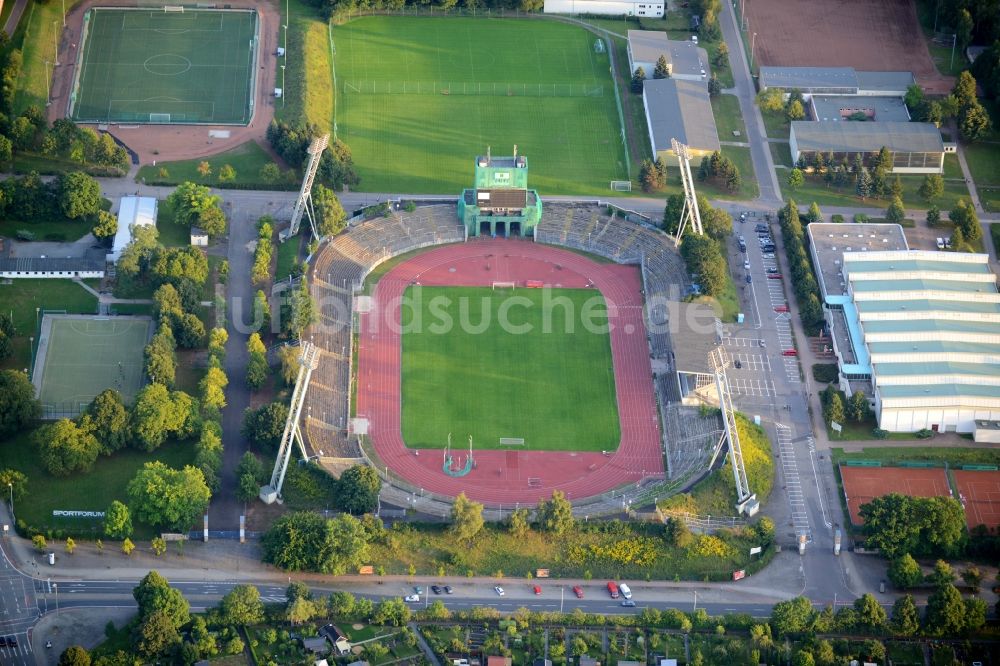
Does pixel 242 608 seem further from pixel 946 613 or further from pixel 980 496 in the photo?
pixel 980 496

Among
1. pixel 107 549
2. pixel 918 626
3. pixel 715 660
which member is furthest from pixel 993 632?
pixel 107 549

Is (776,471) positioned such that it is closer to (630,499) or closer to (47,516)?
(630,499)

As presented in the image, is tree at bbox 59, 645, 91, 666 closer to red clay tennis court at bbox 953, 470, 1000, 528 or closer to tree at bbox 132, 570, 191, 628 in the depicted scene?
tree at bbox 132, 570, 191, 628

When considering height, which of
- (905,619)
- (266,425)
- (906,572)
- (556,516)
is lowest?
(905,619)

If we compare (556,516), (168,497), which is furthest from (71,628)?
(556,516)

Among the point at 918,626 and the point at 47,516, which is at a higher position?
the point at 47,516

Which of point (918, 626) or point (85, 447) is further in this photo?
point (85, 447)

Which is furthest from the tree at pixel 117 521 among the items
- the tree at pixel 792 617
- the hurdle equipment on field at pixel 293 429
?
the tree at pixel 792 617
